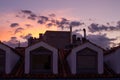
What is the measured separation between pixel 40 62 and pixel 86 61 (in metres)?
3.64

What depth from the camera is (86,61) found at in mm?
33938

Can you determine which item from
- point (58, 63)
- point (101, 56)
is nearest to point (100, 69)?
point (101, 56)

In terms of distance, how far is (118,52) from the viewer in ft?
112

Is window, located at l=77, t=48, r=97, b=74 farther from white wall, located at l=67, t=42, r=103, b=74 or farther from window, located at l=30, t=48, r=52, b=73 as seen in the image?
window, located at l=30, t=48, r=52, b=73

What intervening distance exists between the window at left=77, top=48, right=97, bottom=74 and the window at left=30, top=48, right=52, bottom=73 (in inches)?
93.8

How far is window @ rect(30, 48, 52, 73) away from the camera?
1330 inches

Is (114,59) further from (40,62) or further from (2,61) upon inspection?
(2,61)

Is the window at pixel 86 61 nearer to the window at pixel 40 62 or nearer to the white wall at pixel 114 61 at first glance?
the white wall at pixel 114 61

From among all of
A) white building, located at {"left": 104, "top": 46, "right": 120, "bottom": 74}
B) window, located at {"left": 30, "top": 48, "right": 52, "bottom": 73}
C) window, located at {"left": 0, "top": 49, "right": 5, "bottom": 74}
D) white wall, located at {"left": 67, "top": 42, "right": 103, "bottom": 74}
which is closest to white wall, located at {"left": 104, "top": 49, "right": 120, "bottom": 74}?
white building, located at {"left": 104, "top": 46, "right": 120, "bottom": 74}

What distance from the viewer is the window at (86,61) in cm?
3400

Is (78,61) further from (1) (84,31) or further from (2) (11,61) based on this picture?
(1) (84,31)

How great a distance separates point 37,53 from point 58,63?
2.61 m

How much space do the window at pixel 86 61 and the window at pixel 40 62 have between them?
93.8 inches

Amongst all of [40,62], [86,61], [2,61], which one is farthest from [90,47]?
[2,61]
